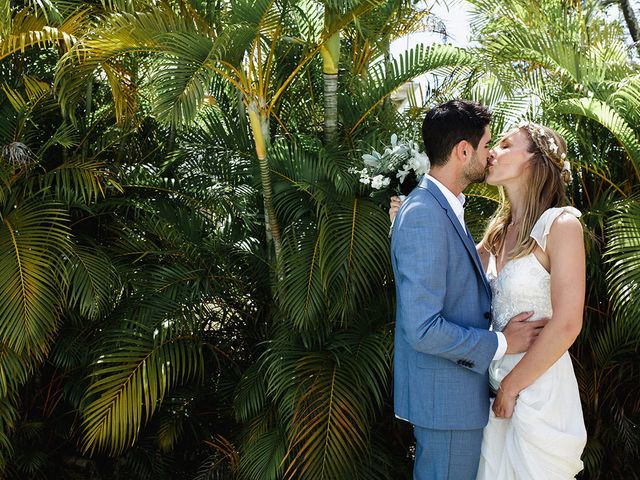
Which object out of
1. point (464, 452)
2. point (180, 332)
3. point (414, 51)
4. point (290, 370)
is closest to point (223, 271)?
point (180, 332)

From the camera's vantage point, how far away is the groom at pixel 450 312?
2322mm

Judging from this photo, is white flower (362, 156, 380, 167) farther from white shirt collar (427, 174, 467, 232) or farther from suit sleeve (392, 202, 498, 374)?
suit sleeve (392, 202, 498, 374)

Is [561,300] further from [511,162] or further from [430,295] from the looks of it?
[511,162]


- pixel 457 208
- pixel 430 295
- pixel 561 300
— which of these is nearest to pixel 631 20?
pixel 457 208

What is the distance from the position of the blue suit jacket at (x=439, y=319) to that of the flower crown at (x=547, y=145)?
0.46 metres

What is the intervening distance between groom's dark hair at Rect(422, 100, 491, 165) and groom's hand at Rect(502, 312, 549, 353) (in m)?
0.61

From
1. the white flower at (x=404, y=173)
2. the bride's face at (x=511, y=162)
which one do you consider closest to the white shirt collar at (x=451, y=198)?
the bride's face at (x=511, y=162)

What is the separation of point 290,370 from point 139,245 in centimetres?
128

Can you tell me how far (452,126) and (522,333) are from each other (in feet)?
2.42

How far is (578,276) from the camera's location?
2.34 m

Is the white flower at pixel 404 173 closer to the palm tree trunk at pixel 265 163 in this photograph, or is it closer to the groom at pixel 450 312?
the groom at pixel 450 312

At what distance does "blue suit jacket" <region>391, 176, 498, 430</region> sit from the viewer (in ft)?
7.46

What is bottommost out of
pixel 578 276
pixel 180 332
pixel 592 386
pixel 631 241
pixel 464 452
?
pixel 592 386

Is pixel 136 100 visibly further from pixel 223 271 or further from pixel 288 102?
pixel 223 271
